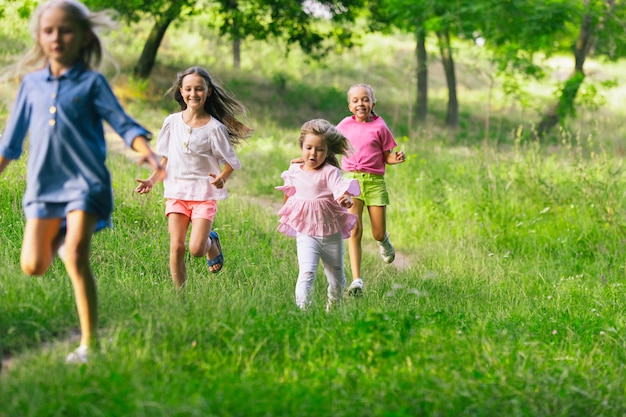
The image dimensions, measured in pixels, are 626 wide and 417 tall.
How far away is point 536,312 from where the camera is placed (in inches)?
235

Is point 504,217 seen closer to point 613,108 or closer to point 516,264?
point 516,264

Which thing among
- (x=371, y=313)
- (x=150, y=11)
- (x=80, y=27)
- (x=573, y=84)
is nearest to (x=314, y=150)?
(x=371, y=313)

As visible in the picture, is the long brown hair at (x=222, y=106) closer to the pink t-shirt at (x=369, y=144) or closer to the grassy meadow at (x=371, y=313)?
the grassy meadow at (x=371, y=313)

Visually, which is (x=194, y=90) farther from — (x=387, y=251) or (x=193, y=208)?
(x=387, y=251)

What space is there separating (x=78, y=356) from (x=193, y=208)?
7.70 feet

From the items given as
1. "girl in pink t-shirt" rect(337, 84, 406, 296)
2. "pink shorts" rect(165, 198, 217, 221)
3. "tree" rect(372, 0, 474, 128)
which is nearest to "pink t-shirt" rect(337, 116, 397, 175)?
"girl in pink t-shirt" rect(337, 84, 406, 296)

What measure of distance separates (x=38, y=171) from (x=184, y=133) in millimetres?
2109

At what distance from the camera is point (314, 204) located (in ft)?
19.7

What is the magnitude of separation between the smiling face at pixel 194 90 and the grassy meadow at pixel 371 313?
61 cm

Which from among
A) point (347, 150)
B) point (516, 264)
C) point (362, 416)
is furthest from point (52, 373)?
point (516, 264)

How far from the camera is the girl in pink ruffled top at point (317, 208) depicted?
5.98 meters

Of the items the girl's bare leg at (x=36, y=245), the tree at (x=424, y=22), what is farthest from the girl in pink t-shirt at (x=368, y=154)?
the tree at (x=424, y=22)

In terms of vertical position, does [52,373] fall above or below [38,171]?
below

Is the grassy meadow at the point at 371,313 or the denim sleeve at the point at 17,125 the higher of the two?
the denim sleeve at the point at 17,125
